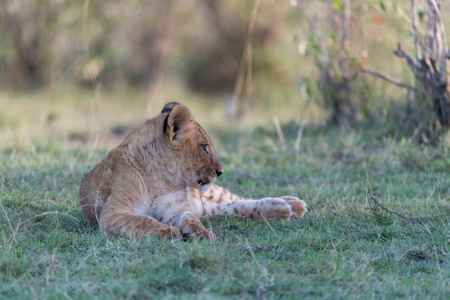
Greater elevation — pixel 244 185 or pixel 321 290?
pixel 321 290

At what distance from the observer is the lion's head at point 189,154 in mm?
3824

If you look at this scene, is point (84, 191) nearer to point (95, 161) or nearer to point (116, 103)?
point (95, 161)

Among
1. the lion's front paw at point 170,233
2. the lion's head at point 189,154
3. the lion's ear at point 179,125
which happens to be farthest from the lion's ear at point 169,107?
the lion's front paw at point 170,233

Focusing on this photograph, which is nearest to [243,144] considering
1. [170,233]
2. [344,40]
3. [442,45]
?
[344,40]

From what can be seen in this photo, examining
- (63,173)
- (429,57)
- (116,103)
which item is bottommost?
(116,103)

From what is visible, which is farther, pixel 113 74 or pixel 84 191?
pixel 113 74

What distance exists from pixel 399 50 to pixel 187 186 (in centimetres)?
296

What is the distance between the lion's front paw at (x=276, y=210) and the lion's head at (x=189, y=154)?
0.45 m

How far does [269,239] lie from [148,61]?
10.3m

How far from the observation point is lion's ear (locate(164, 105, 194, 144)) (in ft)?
12.2

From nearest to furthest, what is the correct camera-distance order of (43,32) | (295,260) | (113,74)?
(295,260)
(43,32)
(113,74)

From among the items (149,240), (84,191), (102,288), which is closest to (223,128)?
(84,191)

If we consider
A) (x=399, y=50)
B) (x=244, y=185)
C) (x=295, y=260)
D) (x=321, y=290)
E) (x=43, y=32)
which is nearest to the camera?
(x=321, y=290)

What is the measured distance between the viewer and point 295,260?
10.5ft
